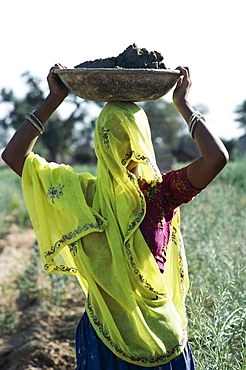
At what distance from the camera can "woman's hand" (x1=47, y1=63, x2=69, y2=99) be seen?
2.05m

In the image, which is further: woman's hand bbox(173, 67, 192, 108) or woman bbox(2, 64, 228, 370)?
woman's hand bbox(173, 67, 192, 108)

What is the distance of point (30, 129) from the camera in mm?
2066

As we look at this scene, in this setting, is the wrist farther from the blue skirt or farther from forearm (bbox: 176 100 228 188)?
the blue skirt

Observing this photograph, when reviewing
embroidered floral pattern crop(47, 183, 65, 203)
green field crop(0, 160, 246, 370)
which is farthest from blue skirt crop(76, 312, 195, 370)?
embroidered floral pattern crop(47, 183, 65, 203)

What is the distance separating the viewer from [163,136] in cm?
5188

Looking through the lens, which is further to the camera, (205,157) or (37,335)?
(37,335)

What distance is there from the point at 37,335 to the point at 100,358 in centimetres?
A: 218

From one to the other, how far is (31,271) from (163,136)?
1862 inches

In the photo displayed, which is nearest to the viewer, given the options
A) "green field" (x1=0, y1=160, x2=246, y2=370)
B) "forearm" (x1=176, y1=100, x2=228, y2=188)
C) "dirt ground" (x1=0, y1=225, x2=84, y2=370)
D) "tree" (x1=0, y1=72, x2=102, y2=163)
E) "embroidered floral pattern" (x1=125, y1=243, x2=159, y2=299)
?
"forearm" (x1=176, y1=100, x2=228, y2=188)

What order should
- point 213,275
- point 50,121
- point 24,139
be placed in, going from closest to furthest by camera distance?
point 24,139 < point 213,275 < point 50,121

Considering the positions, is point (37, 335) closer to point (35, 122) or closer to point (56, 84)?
point (35, 122)

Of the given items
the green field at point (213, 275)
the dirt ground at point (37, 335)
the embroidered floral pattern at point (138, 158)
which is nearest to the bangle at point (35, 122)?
the embroidered floral pattern at point (138, 158)

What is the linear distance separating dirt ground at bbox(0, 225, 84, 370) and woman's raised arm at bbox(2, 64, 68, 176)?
1.56 metres

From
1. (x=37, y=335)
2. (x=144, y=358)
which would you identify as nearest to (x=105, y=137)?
(x=144, y=358)
